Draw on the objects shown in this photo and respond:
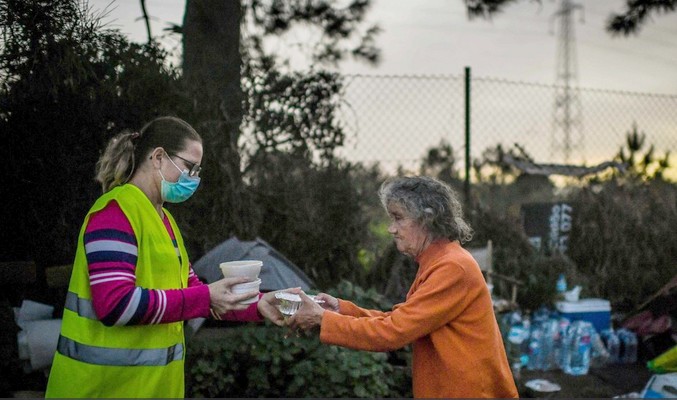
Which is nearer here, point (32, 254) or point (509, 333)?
point (32, 254)

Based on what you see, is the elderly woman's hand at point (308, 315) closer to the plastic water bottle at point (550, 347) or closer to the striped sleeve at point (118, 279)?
the striped sleeve at point (118, 279)

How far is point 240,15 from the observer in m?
5.76

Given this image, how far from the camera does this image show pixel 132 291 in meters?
2.00

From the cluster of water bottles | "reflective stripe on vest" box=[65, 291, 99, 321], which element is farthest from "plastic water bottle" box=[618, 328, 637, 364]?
"reflective stripe on vest" box=[65, 291, 99, 321]

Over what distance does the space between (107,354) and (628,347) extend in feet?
17.2

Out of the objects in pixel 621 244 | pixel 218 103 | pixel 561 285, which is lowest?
pixel 561 285

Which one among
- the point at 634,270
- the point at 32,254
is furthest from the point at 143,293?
the point at 634,270

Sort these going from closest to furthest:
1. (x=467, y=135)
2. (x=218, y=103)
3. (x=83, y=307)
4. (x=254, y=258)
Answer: (x=83, y=307)
(x=254, y=258)
(x=218, y=103)
(x=467, y=135)

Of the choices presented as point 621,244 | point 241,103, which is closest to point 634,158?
point 621,244

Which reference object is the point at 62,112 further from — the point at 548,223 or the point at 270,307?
the point at 548,223

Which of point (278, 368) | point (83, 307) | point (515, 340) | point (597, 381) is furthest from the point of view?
point (597, 381)

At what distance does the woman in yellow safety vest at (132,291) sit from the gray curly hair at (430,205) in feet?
2.27

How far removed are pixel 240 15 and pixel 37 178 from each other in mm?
2457

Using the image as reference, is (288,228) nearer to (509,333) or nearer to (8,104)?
(509,333)
